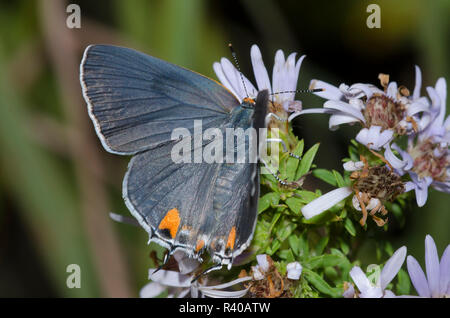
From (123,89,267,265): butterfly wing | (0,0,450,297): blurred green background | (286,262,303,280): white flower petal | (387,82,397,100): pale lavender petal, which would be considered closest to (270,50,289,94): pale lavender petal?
(123,89,267,265): butterfly wing

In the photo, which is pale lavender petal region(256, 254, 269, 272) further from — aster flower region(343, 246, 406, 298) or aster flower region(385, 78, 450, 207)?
aster flower region(385, 78, 450, 207)

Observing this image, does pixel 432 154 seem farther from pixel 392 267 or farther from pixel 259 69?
pixel 259 69

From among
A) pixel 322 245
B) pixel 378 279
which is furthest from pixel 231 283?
pixel 378 279

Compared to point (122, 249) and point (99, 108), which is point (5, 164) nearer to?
point (122, 249)

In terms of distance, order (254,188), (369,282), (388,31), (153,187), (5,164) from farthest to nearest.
Result: (388,31) < (5,164) < (153,187) < (369,282) < (254,188)
